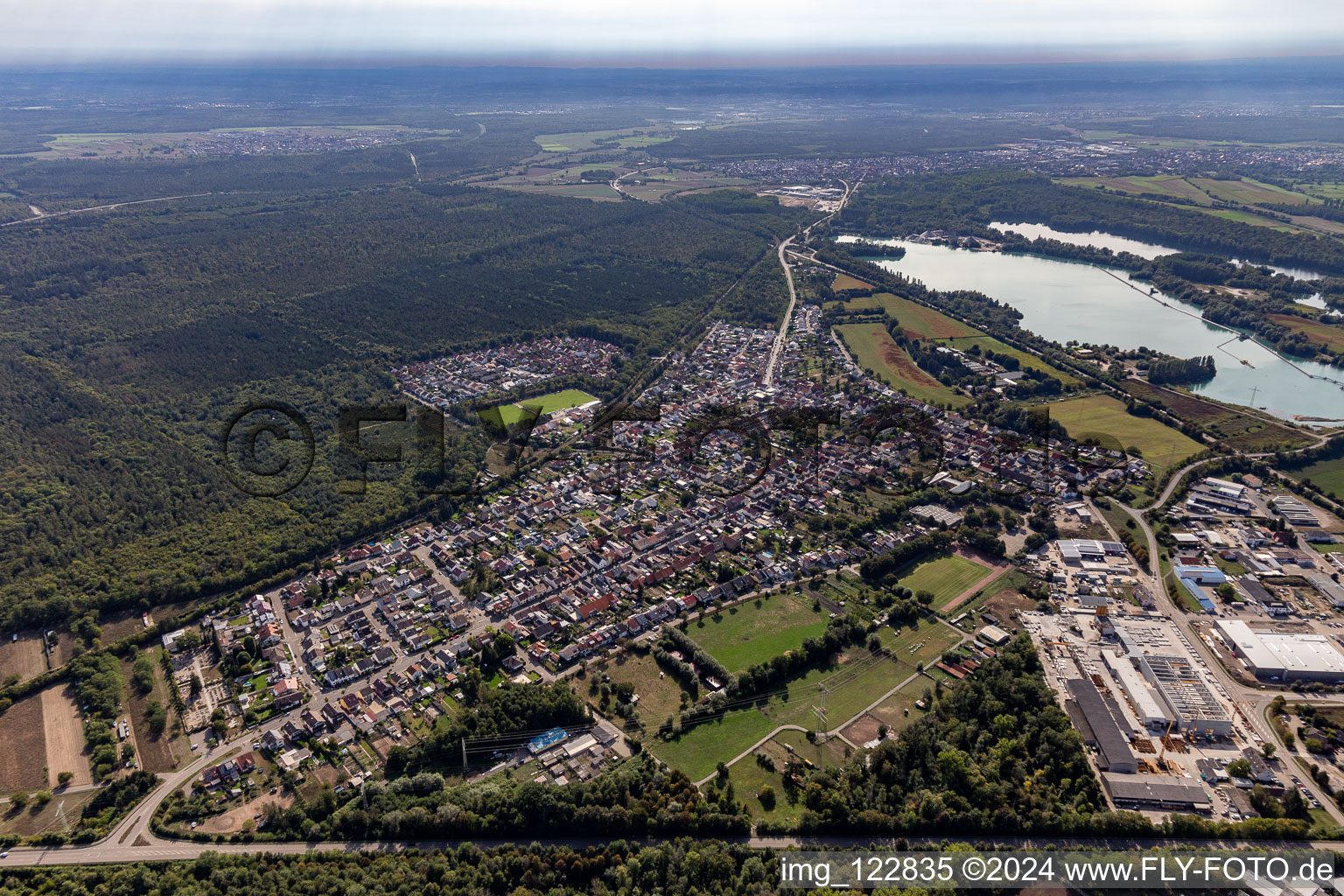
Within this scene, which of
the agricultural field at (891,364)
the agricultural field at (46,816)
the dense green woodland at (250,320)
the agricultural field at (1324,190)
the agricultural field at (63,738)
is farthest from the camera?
the agricultural field at (1324,190)

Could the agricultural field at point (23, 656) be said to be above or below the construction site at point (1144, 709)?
below

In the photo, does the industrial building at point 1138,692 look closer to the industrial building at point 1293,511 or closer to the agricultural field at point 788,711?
the agricultural field at point 788,711

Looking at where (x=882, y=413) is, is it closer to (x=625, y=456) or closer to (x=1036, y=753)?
(x=625, y=456)

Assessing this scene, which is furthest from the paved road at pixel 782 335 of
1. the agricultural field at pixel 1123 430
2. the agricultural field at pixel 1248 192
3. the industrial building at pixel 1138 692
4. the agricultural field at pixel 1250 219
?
the agricultural field at pixel 1248 192

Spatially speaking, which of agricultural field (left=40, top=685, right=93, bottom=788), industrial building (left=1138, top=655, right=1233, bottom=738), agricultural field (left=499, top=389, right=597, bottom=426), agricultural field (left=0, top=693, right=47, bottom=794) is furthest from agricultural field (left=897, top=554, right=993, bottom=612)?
agricultural field (left=0, top=693, right=47, bottom=794)

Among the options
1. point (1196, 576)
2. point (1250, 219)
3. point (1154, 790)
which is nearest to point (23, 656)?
point (1154, 790)

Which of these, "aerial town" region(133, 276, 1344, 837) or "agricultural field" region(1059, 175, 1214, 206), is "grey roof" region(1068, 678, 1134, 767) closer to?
"aerial town" region(133, 276, 1344, 837)

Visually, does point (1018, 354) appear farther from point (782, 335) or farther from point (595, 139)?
point (595, 139)
